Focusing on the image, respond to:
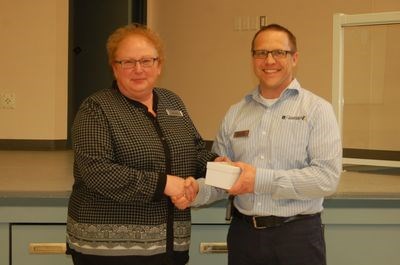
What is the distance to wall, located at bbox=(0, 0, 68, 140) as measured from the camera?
3.47 metres

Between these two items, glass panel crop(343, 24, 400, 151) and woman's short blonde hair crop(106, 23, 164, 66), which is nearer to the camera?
woman's short blonde hair crop(106, 23, 164, 66)

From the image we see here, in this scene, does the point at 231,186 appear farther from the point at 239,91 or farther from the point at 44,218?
the point at 239,91

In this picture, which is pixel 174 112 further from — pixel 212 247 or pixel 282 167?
pixel 212 247

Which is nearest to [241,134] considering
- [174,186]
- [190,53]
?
[174,186]

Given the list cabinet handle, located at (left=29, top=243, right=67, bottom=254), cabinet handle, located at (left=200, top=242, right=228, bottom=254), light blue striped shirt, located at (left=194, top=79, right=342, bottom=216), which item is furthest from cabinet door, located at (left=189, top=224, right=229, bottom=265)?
cabinet handle, located at (left=29, top=243, right=67, bottom=254)

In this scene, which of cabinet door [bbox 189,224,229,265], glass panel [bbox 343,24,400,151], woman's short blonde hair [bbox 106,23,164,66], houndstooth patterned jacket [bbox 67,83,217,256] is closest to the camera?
houndstooth patterned jacket [bbox 67,83,217,256]

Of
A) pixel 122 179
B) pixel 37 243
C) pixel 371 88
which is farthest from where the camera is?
pixel 371 88

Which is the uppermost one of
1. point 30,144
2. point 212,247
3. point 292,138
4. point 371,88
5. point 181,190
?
Answer: point 371,88

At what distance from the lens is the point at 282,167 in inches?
60.1

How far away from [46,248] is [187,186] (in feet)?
2.12

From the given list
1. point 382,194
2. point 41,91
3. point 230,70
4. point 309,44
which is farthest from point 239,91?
point 382,194

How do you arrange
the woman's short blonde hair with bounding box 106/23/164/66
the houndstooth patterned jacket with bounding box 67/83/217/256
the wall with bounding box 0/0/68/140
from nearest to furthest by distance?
the houndstooth patterned jacket with bounding box 67/83/217/256 → the woman's short blonde hair with bounding box 106/23/164/66 → the wall with bounding box 0/0/68/140

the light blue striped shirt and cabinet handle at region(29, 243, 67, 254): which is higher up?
the light blue striped shirt

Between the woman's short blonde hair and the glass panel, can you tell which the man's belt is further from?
the glass panel
